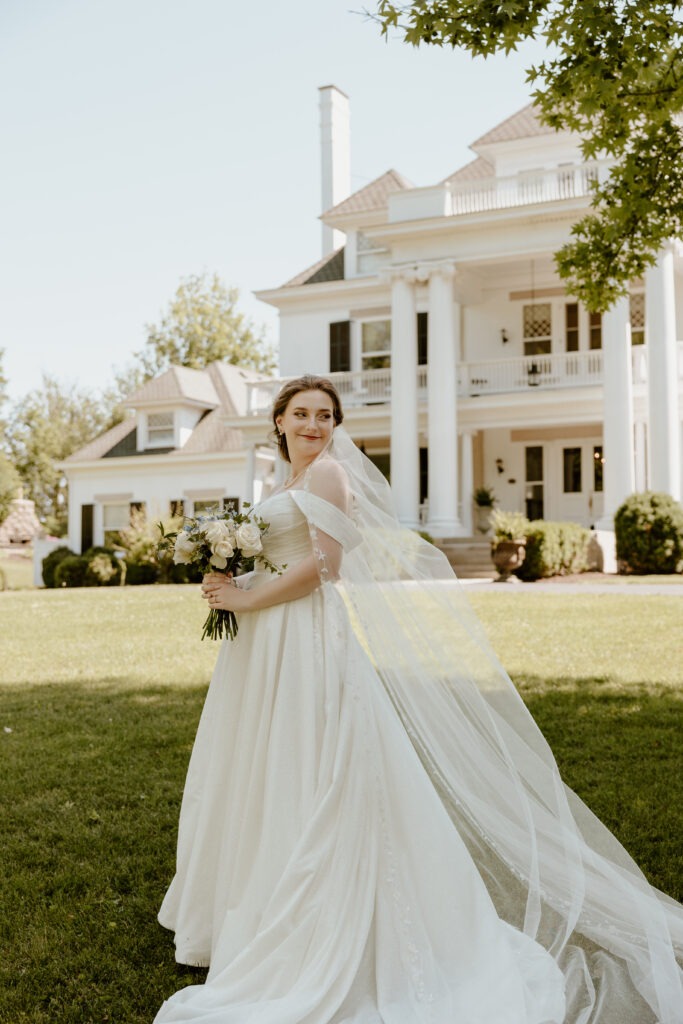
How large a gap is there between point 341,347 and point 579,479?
7.52m

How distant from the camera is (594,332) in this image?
23.1 m

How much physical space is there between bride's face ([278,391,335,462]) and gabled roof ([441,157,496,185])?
2358 cm

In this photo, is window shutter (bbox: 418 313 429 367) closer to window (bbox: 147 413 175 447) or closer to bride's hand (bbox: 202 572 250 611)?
window (bbox: 147 413 175 447)

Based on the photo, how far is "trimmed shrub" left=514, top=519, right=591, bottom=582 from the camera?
54.4 ft

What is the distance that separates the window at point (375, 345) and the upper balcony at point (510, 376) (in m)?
1.08

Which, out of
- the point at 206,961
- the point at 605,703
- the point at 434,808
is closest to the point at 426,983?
the point at 434,808

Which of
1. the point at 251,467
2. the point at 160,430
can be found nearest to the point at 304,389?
the point at 251,467

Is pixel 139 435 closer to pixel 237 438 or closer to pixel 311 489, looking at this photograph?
pixel 237 438

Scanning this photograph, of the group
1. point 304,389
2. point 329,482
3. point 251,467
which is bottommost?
point 329,482

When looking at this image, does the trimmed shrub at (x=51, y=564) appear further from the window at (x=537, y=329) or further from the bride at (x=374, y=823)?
the bride at (x=374, y=823)

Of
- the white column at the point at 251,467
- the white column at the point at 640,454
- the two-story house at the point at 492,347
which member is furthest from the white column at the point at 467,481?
the white column at the point at 251,467

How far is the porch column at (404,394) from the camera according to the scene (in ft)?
70.6

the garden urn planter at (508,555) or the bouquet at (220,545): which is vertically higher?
the bouquet at (220,545)

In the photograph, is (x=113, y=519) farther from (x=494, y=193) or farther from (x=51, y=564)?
(x=494, y=193)
